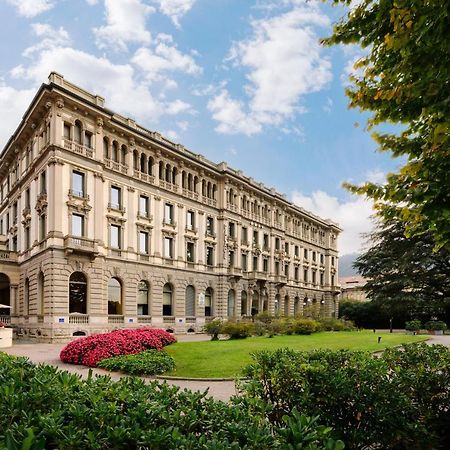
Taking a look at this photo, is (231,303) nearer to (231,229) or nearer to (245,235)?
(231,229)

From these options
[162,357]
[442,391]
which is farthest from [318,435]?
[162,357]

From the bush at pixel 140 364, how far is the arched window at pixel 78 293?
16347 mm

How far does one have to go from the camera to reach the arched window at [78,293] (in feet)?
103

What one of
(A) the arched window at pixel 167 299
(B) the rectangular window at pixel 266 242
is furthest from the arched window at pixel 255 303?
(A) the arched window at pixel 167 299

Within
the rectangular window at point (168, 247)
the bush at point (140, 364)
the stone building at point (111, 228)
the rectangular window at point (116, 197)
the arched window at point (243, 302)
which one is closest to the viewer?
the bush at point (140, 364)

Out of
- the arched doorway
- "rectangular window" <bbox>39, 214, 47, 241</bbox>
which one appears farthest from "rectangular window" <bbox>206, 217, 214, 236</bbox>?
the arched doorway

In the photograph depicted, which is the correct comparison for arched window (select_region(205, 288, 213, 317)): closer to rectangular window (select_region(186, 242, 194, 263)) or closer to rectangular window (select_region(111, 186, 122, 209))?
rectangular window (select_region(186, 242, 194, 263))

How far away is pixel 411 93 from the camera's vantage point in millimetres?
6109

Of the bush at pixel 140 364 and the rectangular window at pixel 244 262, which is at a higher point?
the rectangular window at pixel 244 262

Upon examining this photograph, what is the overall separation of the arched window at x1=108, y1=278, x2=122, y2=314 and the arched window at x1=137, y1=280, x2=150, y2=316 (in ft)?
6.87

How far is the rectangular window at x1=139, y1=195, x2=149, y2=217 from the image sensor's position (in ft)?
124

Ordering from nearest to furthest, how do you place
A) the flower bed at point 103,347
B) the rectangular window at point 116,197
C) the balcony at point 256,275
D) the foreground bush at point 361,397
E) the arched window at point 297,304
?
1. the foreground bush at point 361,397
2. the flower bed at point 103,347
3. the rectangular window at point 116,197
4. the balcony at point 256,275
5. the arched window at point 297,304

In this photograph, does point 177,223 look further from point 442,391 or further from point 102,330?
point 442,391

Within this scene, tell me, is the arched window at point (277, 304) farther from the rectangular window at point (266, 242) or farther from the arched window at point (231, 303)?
the arched window at point (231, 303)
